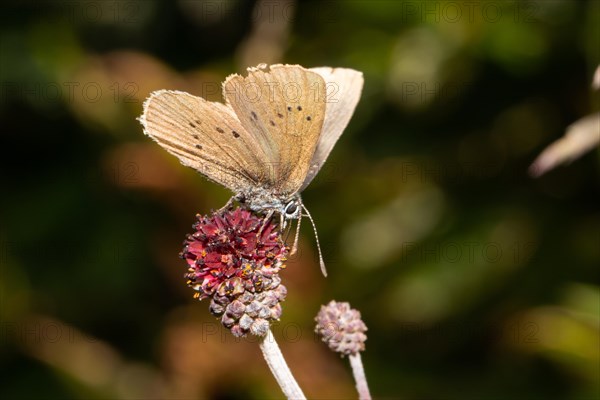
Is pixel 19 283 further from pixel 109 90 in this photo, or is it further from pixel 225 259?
pixel 225 259

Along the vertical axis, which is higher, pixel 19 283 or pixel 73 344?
pixel 19 283

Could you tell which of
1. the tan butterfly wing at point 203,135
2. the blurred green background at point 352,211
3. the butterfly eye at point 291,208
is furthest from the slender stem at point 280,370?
the blurred green background at point 352,211

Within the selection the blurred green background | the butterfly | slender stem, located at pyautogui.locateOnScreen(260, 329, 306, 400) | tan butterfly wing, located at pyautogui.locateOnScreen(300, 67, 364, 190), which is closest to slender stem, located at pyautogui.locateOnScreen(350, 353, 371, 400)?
slender stem, located at pyautogui.locateOnScreen(260, 329, 306, 400)

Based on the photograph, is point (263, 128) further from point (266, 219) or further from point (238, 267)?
point (238, 267)

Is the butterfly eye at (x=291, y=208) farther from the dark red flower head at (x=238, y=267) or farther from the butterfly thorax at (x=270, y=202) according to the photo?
the dark red flower head at (x=238, y=267)

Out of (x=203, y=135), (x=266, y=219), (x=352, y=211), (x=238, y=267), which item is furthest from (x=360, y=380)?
(x=352, y=211)

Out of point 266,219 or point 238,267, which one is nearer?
point 238,267

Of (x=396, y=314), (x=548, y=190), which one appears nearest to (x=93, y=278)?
(x=396, y=314)
